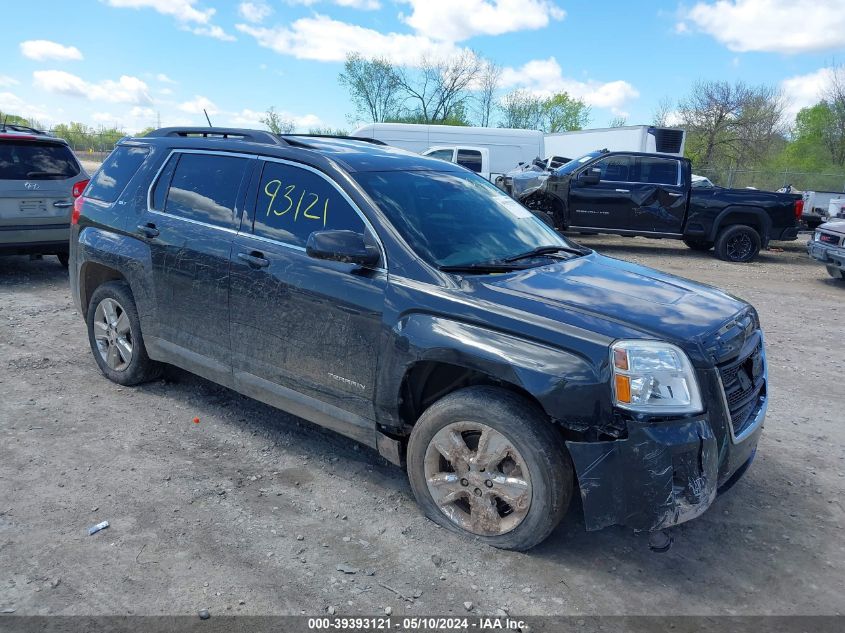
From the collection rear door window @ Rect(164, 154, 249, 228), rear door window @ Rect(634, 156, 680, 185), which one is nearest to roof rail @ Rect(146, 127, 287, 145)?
rear door window @ Rect(164, 154, 249, 228)

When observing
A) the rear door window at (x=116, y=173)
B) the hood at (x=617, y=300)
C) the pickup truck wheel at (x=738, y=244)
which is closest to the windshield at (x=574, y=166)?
the pickup truck wheel at (x=738, y=244)

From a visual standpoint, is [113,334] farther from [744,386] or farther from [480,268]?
[744,386]

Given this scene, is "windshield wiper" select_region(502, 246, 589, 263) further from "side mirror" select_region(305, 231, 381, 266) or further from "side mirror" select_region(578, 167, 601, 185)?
"side mirror" select_region(578, 167, 601, 185)

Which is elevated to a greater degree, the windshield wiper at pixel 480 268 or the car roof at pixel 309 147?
the car roof at pixel 309 147

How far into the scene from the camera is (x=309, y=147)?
4.14m

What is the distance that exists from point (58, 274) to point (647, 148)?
17507mm

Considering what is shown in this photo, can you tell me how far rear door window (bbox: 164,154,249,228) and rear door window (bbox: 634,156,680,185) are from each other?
11.1 metres

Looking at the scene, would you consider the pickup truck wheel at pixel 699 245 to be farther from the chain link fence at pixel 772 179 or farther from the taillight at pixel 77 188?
the chain link fence at pixel 772 179

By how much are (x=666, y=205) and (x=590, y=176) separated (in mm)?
1670

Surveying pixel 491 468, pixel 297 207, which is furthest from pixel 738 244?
pixel 491 468

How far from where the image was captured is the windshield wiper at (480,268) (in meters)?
3.40

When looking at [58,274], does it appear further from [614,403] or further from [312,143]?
[614,403]

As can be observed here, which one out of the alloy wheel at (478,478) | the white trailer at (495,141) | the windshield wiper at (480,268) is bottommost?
the alloy wheel at (478,478)

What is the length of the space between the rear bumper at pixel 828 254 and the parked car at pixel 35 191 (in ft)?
36.7
